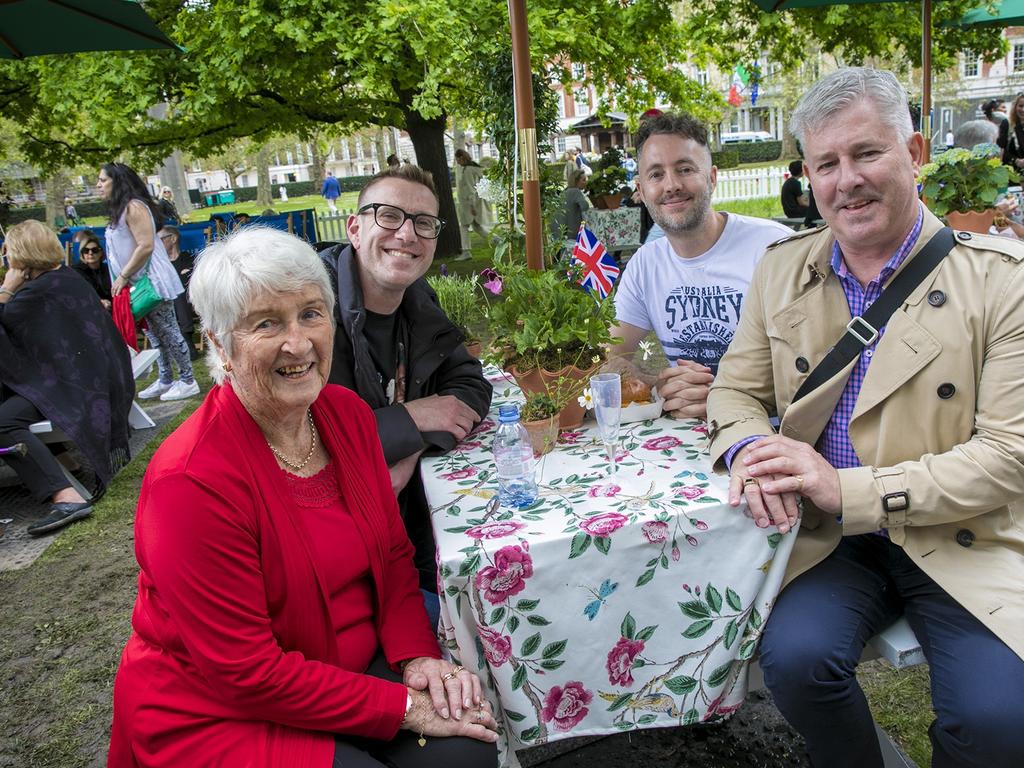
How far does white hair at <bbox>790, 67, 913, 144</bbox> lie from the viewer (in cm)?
179

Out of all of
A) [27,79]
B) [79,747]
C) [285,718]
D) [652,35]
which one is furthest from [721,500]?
[27,79]

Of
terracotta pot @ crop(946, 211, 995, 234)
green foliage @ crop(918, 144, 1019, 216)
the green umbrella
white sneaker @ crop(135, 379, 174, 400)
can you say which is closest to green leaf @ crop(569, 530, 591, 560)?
terracotta pot @ crop(946, 211, 995, 234)

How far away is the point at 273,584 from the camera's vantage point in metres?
1.55

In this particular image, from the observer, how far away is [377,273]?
91.7 inches

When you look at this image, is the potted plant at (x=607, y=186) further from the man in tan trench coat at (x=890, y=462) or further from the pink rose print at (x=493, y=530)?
the pink rose print at (x=493, y=530)

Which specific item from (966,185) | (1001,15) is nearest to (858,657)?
(966,185)

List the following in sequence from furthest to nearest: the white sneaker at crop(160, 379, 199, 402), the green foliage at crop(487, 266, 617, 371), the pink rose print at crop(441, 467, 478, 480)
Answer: the white sneaker at crop(160, 379, 199, 402)
the green foliage at crop(487, 266, 617, 371)
the pink rose print at crop(441, 467, 478, 480)

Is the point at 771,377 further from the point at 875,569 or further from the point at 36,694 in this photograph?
the point at 36,694

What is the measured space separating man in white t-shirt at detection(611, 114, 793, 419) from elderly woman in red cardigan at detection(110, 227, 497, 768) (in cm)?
129

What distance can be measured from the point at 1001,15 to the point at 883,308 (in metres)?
7.67

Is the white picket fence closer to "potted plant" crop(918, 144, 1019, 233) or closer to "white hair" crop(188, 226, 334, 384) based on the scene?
"potted plant" crop(918, 144, 1019, 233)

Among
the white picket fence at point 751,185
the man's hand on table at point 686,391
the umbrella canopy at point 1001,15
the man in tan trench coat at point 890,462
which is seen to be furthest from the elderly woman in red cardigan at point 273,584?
the white picket fence at point 751,185

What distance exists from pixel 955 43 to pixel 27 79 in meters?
13.1

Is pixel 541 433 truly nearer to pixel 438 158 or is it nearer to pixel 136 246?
pixel 136 246
